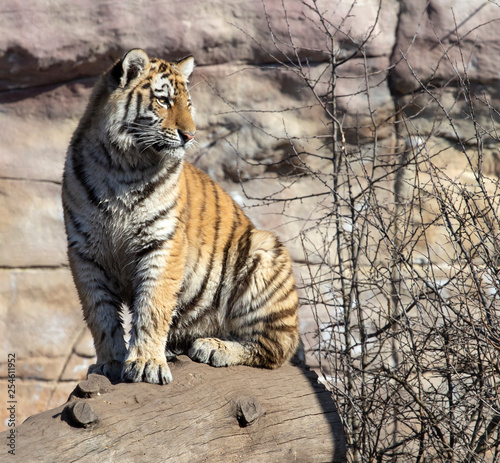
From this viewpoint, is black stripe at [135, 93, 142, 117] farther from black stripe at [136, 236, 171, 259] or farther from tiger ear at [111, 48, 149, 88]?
black stripe at [136, 236, 171, 259]

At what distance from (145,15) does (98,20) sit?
48 centimetres

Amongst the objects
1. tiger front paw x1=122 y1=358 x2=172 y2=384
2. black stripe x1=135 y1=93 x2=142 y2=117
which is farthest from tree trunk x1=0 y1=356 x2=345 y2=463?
black stripe x1=135 y1=93 x2=142 y2=117

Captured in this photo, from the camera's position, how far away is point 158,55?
6523mm

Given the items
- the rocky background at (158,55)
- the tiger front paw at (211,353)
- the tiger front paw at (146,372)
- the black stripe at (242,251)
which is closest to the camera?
the tiger front paw at (146,372)

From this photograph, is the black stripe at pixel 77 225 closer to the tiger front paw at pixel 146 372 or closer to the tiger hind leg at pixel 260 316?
the tiger front paw at pixel 146 372

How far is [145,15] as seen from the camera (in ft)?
21.1

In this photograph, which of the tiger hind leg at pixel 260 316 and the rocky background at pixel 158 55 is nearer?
the tiger hind leg at pixel 260 316

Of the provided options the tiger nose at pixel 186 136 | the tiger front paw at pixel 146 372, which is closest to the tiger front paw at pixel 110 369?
the tiger front paw at pixel 146 372

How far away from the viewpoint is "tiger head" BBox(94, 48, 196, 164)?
11.3 feet

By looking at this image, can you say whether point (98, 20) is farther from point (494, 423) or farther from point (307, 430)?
point (494, 423)

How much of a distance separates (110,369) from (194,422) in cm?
65

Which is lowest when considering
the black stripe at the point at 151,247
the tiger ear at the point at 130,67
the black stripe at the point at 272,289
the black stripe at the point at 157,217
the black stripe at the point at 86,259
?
the black stripe at the point at 272,289

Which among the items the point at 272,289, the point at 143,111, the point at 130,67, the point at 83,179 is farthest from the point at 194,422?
the point at 130,67

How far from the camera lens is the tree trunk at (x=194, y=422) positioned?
2.75 meters
